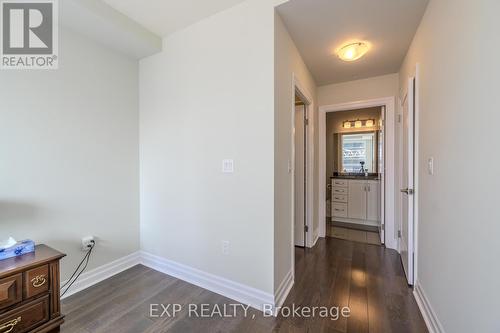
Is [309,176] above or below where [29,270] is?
above

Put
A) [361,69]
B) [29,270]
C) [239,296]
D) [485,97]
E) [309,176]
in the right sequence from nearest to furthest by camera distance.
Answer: [485,97]
[29,270]
[239,296]
[361,69]
[309,176]

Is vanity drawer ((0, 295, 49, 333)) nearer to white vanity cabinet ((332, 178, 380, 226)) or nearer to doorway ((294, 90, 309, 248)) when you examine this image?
doorway ((294, 90, 309, 248))

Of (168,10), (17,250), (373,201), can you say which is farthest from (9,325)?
(373,201)

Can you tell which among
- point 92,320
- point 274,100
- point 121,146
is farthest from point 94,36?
point 92,320

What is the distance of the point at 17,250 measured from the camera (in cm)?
149

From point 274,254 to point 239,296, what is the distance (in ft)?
1.75

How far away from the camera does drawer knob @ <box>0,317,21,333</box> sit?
4.16 ft

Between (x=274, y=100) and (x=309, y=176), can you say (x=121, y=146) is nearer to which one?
(x=274, y=100)

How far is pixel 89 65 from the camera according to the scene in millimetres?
2119

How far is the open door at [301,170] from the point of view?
299 centimetres

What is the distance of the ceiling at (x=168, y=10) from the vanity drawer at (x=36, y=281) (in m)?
2.14

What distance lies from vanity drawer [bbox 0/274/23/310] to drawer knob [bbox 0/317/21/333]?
11 centimetres

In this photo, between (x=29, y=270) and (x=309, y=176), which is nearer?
(x=29, y=270)

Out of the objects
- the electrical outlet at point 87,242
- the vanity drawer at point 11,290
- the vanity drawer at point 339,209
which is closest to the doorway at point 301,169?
the vanity drawer at point 339,209
